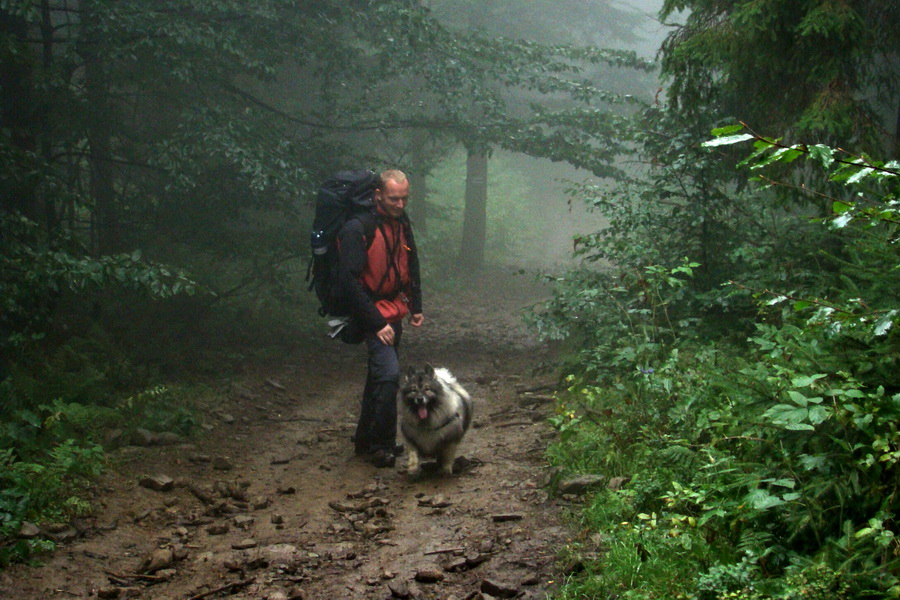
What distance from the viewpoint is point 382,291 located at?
303 inches

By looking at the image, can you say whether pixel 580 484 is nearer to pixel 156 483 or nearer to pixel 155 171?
pixel 156 483

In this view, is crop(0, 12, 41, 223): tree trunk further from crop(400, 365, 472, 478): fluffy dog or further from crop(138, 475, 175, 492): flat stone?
crop(400, 365, 472, 478): fluffy dog

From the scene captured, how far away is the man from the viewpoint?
24.1 ft

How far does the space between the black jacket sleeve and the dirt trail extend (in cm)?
157

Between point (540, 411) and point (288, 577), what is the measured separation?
4688 mm

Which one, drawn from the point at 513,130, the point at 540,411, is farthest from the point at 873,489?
the point at 513,130

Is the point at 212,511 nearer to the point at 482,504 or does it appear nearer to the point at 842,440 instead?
the point at 482,504

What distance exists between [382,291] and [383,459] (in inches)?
67.5

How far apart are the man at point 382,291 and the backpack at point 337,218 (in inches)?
3.6

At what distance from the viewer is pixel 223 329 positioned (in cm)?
1272

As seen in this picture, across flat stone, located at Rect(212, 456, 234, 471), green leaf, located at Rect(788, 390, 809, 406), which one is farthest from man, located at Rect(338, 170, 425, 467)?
green leaf, located at Rect(788, 390, 809, 406)

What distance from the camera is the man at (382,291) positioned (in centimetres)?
734

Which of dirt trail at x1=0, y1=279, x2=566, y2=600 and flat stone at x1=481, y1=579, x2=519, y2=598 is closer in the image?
flat stone at x1=481, y1=579, x2=519, y2=598

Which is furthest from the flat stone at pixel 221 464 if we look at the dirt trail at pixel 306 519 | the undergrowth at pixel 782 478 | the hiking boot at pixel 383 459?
the undergrowth at pixel 782 478
